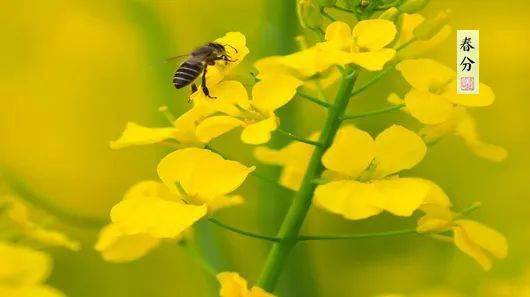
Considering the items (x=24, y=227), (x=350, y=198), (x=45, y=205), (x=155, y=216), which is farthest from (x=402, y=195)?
(x=45, y=205)

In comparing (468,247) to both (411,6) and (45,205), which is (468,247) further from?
(45,205)

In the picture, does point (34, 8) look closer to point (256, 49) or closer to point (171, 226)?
point (256, 49)

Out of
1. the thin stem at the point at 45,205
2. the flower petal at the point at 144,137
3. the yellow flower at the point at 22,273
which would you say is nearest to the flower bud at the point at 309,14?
the flower petal at the point at 144,137

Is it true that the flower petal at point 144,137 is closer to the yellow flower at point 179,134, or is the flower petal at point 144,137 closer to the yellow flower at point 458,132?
the yellow flower at point 179,134

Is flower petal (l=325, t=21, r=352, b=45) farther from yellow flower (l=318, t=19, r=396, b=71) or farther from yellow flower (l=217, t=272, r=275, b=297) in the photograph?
yellow flower (l=217, t=272, r=275, b=297)

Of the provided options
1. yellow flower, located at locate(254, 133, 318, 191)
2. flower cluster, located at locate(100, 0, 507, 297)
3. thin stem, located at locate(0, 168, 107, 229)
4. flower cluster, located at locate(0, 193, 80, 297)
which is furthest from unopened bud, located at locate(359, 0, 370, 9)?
thin stem, located at locate(0, 168, 107, 229)

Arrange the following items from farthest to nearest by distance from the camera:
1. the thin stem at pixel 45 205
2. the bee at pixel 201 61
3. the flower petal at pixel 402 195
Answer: the thin stem at pixel 45 205
the bee at pixel 201 61
the flower petal at pixel 402 195
